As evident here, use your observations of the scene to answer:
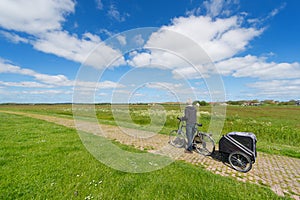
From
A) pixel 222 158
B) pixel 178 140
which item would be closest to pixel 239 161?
pixel 222 158

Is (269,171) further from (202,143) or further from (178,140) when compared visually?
(178,140)

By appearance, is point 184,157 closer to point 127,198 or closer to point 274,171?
point 274,171

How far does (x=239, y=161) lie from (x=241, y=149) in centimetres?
44

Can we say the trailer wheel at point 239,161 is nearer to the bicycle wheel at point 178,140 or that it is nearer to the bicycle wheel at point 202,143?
the bicycle wheel at point 202,143

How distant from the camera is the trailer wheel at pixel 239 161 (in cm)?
526

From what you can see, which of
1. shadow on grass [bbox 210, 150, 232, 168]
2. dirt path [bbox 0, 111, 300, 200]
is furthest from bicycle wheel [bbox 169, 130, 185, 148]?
shadow on grass [bbox 210, 150, 232, 168]

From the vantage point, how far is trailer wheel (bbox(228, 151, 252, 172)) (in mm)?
5262

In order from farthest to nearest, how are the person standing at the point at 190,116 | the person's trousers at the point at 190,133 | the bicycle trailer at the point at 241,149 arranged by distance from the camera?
the person's trousers at the point at 190,133, the person standing at the point at 190,116, the bicycle trailer at the point at 241,149

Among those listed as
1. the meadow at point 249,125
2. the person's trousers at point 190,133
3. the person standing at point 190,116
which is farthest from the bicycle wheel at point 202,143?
the meadow at point 249,125

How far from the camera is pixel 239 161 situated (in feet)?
17.9

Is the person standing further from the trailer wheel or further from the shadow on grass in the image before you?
the trailer wheel

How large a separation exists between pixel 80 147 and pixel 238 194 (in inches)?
259

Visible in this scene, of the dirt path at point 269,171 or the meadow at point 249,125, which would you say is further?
the meadow at point 249,125

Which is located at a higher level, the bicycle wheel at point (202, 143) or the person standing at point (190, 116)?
the person standing at point (190, 116)
